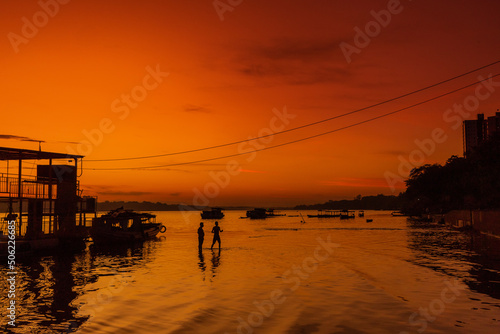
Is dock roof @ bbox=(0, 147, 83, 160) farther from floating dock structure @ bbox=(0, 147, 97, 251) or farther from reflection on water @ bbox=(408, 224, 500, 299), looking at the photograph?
reflection on water @ bbox=(408, 224, 500, 299)

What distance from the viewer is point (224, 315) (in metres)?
16.5

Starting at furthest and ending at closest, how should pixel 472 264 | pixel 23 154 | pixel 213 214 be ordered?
pixel 213 214, pixel 23 154, pixel 472 264

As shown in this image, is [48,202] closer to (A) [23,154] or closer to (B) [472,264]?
(A) [23,154]

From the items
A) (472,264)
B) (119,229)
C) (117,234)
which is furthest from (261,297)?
(119,229)

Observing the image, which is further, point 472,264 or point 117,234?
point 117,234

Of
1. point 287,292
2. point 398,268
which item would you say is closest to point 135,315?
point 287,292

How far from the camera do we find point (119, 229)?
188 feet

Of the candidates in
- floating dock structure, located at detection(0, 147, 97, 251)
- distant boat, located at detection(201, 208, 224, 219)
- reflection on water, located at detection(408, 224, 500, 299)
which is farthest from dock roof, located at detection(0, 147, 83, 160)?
distant boat, located at detection(201, 208, 224, 219)

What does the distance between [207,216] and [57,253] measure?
146471mm

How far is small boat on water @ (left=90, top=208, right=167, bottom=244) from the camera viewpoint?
173 feet

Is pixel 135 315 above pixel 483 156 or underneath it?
underneath

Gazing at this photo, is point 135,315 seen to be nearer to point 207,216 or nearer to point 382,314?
point 382,314

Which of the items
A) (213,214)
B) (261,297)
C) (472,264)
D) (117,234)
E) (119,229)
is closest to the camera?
(261,297)

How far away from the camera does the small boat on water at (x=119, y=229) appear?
52625 mm
